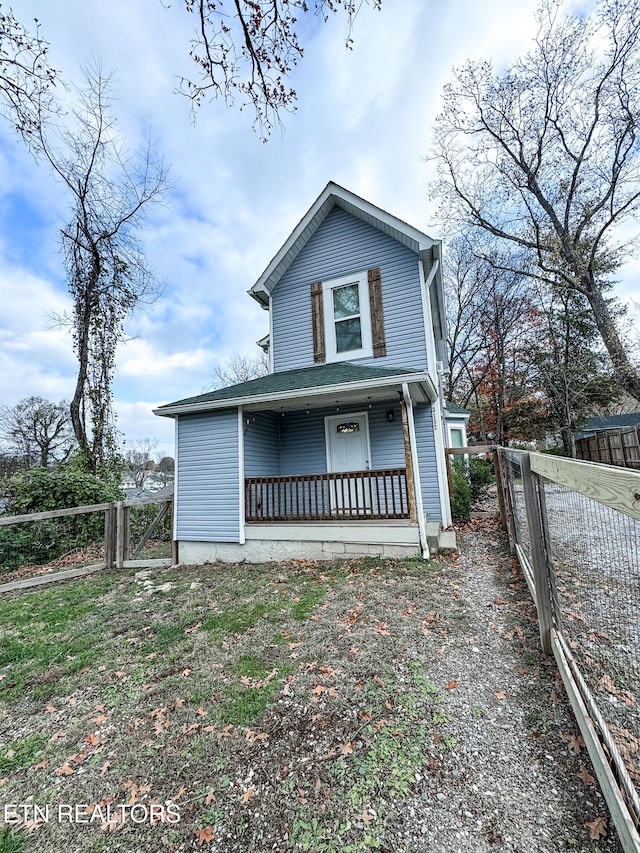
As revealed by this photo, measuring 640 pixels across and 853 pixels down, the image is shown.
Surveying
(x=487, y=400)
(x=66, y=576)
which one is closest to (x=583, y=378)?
(x=487, y=400)

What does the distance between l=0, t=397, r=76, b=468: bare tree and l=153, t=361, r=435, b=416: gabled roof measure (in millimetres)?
16444

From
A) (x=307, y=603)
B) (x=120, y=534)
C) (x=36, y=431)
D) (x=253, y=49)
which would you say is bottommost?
(x=307, y=603)

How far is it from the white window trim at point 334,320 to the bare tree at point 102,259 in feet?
26.9

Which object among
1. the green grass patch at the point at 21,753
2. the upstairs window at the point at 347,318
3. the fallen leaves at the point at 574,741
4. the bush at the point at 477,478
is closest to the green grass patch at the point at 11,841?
the green grass patch at the point at 21,753

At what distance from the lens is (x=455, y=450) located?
914cm

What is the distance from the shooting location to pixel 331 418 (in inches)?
329

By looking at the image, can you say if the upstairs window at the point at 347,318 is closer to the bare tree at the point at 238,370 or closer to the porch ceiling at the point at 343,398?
the porch ceiling at the point at 343,398

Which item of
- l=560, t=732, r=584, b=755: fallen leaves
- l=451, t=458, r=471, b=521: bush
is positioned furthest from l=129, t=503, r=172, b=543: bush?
l=560, t=732, r=584, b=755: fallen leaves

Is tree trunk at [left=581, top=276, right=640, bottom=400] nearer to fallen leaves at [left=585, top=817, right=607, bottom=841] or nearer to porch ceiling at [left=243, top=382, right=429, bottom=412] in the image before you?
porch ceiling at [left=243, top=382, right=429, bottom=412]

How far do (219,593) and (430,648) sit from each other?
10.9ft

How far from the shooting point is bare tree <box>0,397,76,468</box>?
19.6 metres

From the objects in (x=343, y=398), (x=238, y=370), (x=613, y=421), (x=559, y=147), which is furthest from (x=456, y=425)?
(x=613, y=421)

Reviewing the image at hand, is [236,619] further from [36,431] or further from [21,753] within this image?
[36,431]

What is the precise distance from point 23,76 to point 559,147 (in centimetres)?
1555
